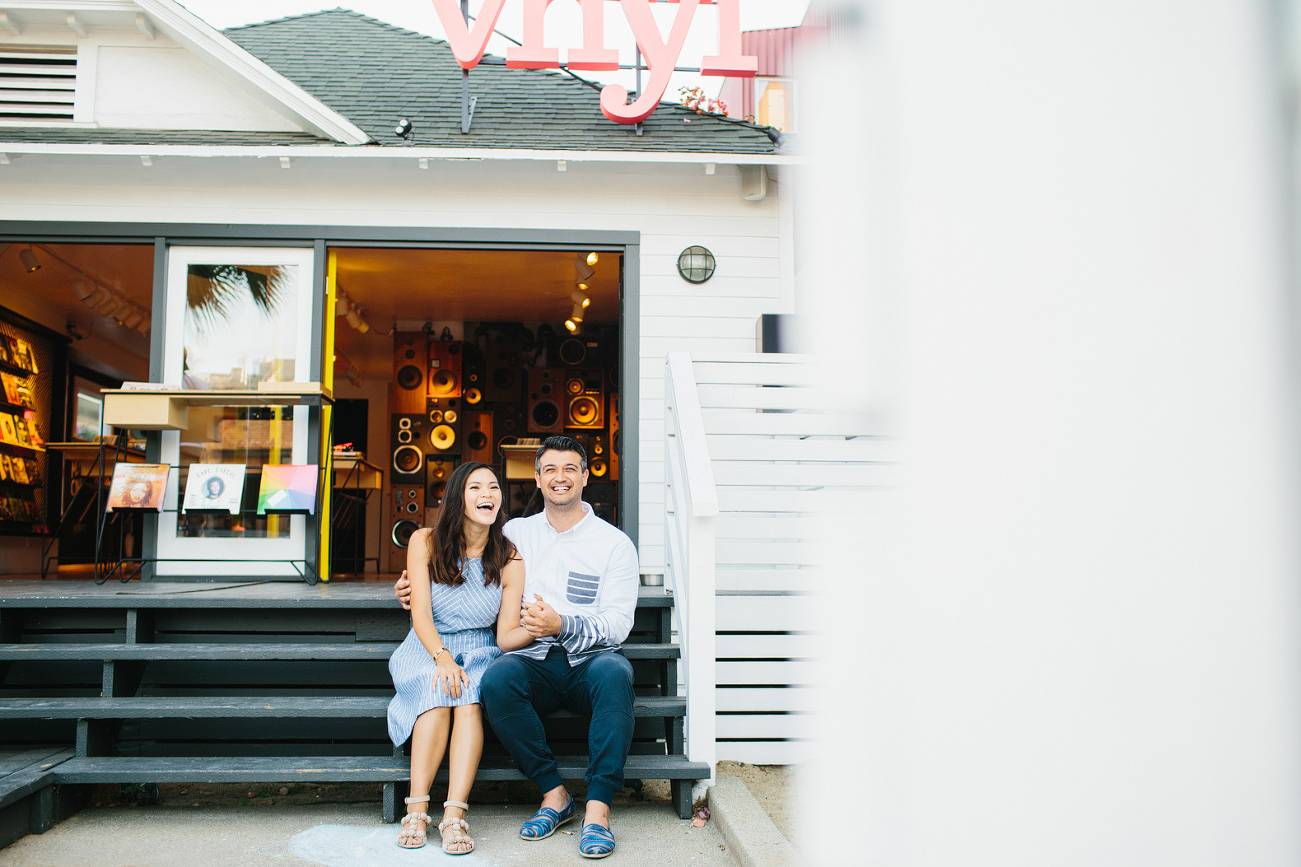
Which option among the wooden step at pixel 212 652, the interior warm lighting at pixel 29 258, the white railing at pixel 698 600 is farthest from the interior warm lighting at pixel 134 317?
the white railing at pixel 698 600

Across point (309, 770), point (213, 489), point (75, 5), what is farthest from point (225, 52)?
point (309, 770)

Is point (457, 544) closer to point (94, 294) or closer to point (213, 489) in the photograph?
point (213, 489)

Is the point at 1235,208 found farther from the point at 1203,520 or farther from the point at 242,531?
the point at 242,531

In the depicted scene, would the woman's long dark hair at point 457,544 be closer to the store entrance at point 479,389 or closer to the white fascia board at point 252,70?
the white fascia board at point 252,70

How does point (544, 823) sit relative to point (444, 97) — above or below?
below

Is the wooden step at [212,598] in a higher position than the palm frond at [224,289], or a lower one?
lower

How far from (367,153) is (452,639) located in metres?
2.84

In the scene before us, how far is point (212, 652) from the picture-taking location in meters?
3.35

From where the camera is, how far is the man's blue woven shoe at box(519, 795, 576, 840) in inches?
107

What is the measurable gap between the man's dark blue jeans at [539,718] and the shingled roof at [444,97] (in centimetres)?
299

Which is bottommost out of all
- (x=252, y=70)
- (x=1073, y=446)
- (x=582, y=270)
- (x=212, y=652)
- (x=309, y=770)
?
(x=309, y=770)

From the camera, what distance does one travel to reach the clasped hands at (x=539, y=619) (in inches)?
114

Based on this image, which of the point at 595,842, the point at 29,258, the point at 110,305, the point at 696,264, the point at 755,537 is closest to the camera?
the point at 595,842

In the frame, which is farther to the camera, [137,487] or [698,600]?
[137,487]
